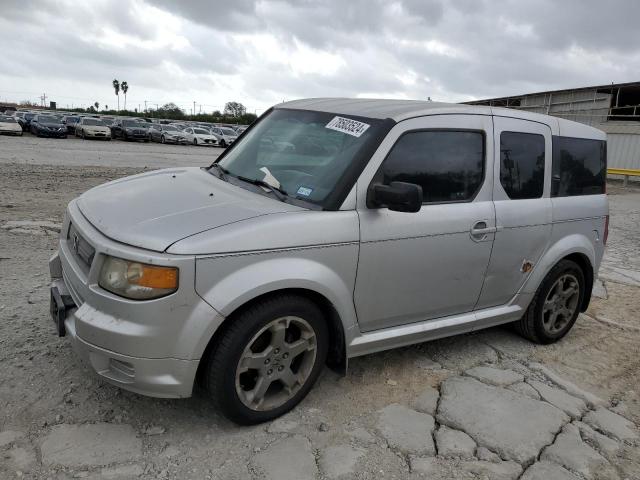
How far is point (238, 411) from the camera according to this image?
111 inches

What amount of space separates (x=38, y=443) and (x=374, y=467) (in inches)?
67.3

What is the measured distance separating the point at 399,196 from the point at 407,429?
53.1 inches

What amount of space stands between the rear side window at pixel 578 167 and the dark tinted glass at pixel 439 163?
90cm

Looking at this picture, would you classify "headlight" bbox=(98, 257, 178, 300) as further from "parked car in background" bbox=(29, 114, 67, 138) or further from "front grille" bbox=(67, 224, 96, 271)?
"parked car in background" bbox=(29, 114, 67, 138)

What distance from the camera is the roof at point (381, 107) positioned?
3408mm

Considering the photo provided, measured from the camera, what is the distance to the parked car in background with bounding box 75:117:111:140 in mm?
31797

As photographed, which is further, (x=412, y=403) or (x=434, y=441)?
(x=412, y=403)

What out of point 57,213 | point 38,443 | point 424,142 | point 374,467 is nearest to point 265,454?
point 374,467

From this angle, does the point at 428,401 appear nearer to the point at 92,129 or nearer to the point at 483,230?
the point at 483,230

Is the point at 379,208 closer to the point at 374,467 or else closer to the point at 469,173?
the point at 469,173

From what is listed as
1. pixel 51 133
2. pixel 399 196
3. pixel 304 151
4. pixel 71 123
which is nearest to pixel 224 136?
pixel 71 123

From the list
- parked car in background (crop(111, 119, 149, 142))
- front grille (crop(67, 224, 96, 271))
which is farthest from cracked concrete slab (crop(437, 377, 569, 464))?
parked car in background (crop(111, 119, 149, 142))

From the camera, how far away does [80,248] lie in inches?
118

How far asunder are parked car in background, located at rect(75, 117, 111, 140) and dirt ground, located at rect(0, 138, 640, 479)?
28.8 meters
